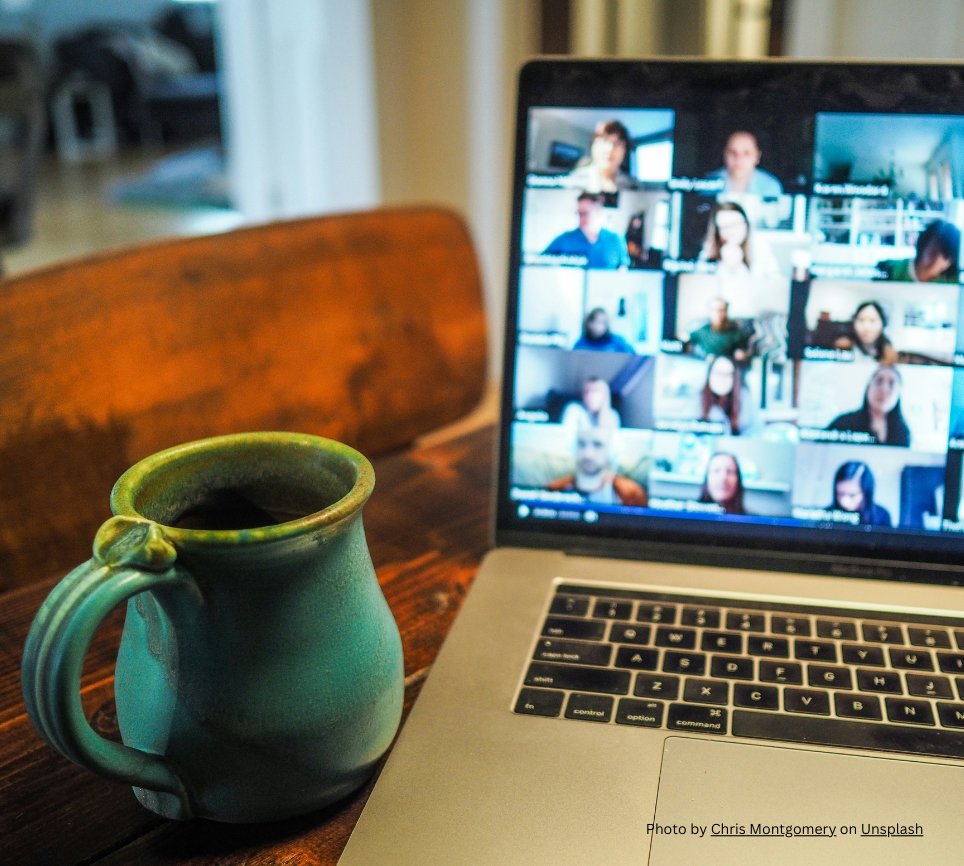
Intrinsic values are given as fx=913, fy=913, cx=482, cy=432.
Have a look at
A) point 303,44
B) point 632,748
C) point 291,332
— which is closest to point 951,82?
point 632,748

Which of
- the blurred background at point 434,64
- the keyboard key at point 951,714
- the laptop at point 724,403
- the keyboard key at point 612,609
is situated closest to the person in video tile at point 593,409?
the laptop at point 724,403

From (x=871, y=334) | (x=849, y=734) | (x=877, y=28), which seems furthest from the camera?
(x=877, y=28)

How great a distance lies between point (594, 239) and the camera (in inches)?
20.0

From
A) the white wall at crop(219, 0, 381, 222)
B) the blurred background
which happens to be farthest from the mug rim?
the white wall at crop(219, 0, 381, 222)

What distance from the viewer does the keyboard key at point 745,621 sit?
1.49 ft

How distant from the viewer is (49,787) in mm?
387

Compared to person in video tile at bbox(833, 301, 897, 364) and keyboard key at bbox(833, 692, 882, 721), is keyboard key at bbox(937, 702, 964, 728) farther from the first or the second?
person in video tile at bbox(833, 301, 897, 364)

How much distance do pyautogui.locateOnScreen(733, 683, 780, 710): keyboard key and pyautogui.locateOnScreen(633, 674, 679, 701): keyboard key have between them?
27 mm

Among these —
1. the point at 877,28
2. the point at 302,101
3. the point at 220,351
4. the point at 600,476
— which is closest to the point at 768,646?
the point at 600,476

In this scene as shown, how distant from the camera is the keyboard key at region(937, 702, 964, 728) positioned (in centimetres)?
38

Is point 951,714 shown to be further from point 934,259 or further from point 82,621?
point 82,621

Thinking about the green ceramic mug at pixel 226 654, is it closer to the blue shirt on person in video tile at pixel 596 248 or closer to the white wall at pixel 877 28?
the blue shirt on person in video tile at pixel 596 248

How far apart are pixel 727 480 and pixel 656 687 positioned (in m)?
0.14

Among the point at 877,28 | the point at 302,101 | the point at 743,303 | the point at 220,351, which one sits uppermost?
the point at 877,28
